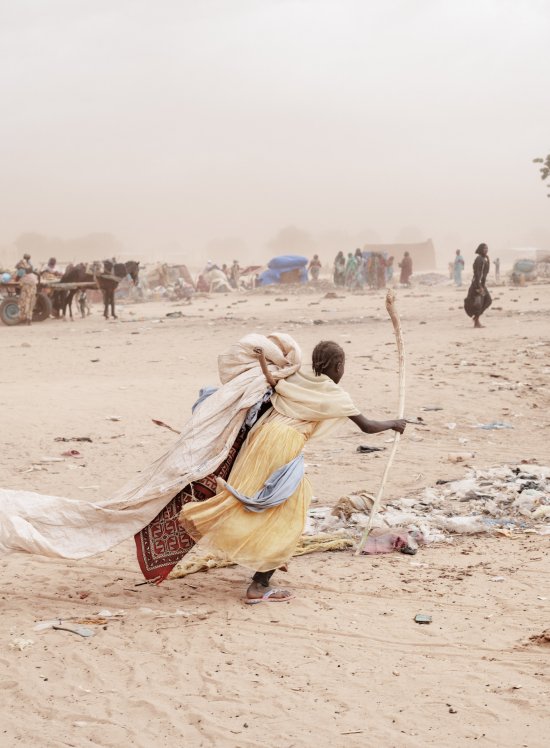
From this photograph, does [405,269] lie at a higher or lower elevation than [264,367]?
higher

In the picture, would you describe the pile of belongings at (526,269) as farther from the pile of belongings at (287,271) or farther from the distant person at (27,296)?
the distant person at (27,296)

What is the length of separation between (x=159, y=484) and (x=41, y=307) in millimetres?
18156

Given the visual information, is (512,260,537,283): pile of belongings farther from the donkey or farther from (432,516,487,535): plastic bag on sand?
(432,516,487,535): plastic bag on sand

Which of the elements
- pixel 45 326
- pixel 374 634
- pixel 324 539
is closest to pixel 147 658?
pixel 374 634

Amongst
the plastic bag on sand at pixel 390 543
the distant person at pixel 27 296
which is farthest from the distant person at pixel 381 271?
the plastic bag on sand at pixel 390 543

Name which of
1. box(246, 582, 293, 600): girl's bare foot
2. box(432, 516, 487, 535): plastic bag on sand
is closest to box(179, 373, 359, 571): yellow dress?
box(246, 582, 293, 600): girl's bare foot

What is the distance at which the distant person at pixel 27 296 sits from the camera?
20.6m

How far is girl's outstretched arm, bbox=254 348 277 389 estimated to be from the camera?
175 inches

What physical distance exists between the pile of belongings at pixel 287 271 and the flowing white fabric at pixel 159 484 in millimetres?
33308

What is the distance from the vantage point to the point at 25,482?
723 centimetres

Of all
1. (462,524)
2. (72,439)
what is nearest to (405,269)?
(72,439)

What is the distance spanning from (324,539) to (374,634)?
141cm

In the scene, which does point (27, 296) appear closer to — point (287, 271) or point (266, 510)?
point (266, 510)

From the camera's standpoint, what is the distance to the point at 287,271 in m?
37.8
